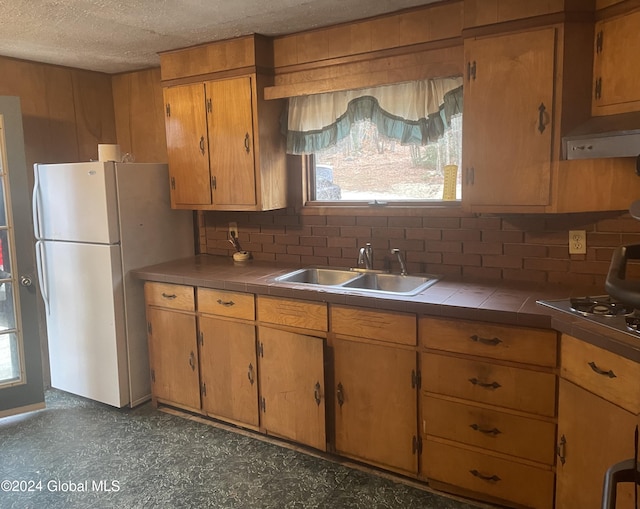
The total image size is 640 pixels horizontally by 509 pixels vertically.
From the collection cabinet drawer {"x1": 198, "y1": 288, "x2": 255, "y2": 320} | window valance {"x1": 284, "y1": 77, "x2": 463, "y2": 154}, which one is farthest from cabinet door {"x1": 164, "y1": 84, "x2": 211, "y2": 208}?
cabinet drawer {"x1": 198, "y1": 288, "x2": 255, "y2": 320}

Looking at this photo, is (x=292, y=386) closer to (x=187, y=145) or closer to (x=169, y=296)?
(x=169, y=296)

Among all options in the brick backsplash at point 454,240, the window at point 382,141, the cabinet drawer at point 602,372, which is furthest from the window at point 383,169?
the cabinet drawer at point 602,372

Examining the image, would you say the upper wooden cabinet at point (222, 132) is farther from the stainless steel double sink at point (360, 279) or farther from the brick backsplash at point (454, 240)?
the stainless steel double sink at point (360, 279)

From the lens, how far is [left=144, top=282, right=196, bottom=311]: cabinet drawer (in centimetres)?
305

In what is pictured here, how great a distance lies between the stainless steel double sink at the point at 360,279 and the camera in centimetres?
282

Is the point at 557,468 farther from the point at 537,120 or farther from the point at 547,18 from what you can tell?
the point at 547,18

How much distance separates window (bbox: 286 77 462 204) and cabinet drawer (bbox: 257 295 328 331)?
2.75 feet

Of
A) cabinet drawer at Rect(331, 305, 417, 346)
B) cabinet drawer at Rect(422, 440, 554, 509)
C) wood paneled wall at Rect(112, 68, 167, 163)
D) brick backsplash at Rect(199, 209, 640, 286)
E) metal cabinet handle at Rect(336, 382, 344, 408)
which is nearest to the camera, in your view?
cabinet drawer at Rect(422, 440, 554, 509)

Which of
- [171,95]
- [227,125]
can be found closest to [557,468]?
[227,125]

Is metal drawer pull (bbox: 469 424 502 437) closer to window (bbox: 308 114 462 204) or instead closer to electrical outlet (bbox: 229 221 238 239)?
window (bbox: 308 114 462 204)

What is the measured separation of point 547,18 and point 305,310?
170cm

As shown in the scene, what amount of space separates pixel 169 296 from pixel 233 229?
736 millimetres

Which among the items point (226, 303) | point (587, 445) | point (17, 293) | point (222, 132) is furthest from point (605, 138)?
point (17, 293)

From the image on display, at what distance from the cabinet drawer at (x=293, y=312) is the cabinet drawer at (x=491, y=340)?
527 millimetres
